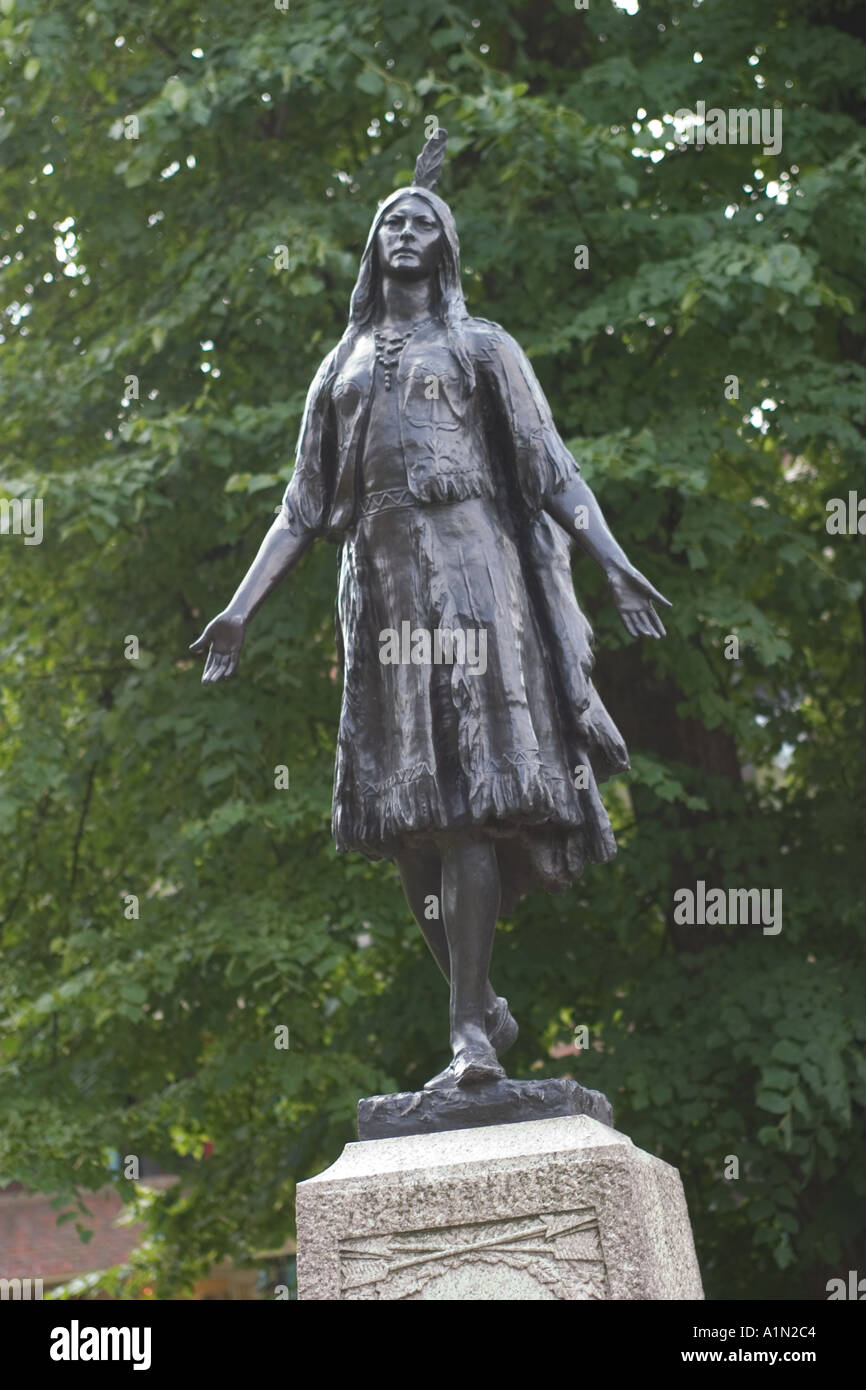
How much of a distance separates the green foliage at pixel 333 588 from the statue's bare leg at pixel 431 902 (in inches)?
151

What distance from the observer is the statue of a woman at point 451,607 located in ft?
17.9

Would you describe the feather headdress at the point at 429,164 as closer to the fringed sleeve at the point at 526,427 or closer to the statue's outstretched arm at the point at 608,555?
the fringed sleeve at the point at 526,427

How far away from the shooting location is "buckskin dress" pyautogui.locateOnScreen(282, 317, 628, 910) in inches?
215

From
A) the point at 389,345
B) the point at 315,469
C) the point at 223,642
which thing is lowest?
the point at 223,642

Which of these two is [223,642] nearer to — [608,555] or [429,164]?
[608,555]

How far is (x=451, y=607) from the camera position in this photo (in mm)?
5547

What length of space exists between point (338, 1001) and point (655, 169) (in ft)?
16.7

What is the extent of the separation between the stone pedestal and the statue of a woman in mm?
332

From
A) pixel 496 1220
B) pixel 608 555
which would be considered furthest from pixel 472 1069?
pixel 608 555

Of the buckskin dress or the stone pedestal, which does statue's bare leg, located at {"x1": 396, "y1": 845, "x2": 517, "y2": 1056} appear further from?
the stone pedestal

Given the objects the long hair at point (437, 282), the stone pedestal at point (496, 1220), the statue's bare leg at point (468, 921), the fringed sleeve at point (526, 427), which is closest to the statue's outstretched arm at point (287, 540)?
the long hair at point (437, 282)

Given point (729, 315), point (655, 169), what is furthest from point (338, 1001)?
point (655, 169)

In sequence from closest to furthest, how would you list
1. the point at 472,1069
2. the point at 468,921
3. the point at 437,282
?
the point at 472,1069, the point at 468,921, the point at 437,282

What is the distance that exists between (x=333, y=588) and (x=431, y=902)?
187 inches
